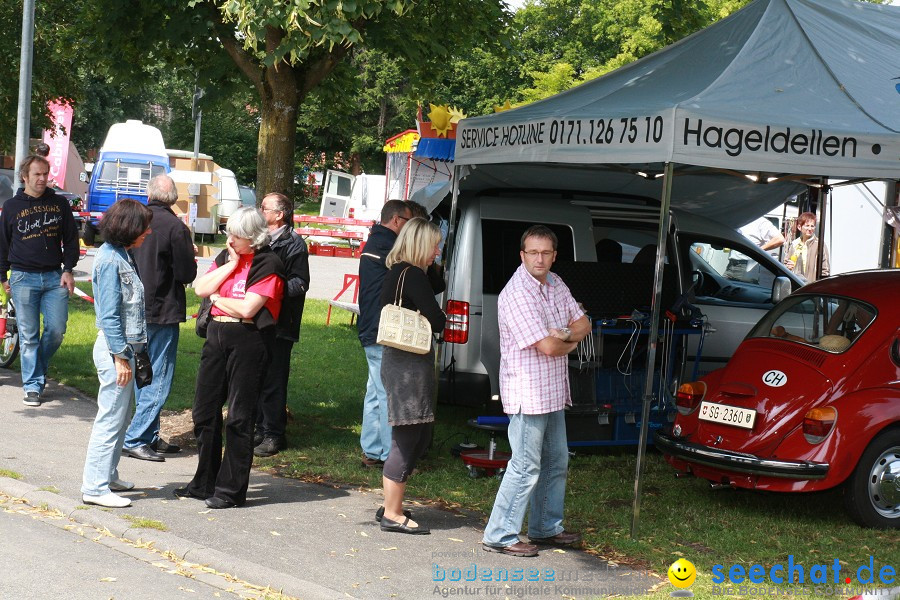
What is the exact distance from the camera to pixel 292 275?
7918mm

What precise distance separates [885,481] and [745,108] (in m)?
2.60

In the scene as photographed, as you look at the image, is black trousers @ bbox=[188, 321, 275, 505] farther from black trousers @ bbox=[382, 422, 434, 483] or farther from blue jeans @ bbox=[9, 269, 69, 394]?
blue jeans @ bbox=[9, 269, 69, 394]

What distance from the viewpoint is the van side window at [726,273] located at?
9680mm

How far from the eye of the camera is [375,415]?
794 cm

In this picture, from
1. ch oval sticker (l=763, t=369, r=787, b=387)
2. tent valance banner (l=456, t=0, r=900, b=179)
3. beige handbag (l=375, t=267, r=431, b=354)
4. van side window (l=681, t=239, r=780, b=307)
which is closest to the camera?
beige handbag (l=375, t=267, r=431, b=354)

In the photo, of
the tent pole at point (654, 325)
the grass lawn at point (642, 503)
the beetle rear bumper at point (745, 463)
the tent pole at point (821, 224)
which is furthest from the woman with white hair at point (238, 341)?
the tent pole at point (821, 224)

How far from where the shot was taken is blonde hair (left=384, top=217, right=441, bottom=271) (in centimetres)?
638

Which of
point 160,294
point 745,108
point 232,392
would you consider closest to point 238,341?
point 232,392

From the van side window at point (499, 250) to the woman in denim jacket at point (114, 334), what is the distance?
298 cm

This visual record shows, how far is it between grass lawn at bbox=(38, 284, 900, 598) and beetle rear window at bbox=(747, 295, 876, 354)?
1.21 m

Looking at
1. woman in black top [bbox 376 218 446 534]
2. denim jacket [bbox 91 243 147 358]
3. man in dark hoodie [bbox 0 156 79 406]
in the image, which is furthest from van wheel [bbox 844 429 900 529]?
man in dark hoodie [bbox 0 156 79 406]

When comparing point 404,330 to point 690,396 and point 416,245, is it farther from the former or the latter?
point 690,396

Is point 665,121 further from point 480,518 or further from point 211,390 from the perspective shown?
point 211,390

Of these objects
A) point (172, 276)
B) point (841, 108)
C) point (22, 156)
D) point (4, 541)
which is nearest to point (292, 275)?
point (172, 276)
